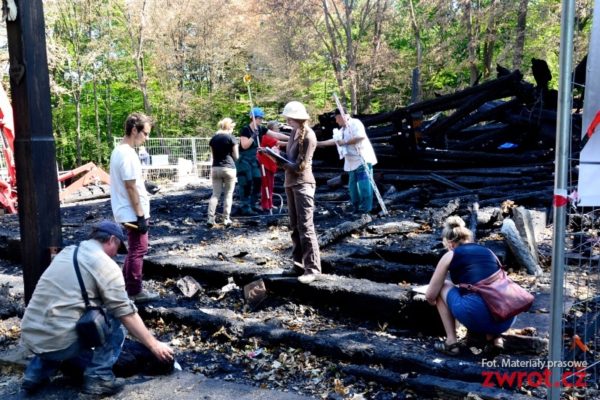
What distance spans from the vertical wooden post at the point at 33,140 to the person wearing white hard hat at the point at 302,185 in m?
2.20

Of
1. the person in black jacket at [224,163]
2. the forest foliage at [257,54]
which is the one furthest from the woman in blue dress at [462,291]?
the forest foliage at [257,54]

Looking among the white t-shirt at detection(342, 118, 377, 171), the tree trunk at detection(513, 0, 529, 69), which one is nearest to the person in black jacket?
the white t-shirt at detection(342, 118, 377, 171)

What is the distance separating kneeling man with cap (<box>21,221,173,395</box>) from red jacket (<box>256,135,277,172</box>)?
5.15 metres

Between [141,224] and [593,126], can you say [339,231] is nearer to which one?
[141,224]

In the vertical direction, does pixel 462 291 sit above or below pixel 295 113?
below

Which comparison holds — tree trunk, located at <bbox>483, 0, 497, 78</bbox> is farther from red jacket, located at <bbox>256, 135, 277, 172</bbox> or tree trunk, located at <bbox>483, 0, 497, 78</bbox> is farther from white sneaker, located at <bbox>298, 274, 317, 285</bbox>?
white sneaker, located at <bbox>298, 274, 317, 285</bbox>

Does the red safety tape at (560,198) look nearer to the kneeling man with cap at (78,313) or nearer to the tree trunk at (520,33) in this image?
the kneeling man with cap at (78,313)

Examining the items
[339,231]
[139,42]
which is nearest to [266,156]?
[339,231]

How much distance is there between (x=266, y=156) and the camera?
889cm

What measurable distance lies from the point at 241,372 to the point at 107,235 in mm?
1532

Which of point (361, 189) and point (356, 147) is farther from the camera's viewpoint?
point (361, 189)

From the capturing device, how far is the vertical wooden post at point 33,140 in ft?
12.4

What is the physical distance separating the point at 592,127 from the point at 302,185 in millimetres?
3084

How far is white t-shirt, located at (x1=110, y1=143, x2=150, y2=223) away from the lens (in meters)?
4.85
